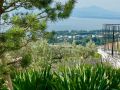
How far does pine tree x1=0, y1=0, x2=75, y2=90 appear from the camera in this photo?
8375mm

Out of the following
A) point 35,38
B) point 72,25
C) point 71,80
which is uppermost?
point 35,38

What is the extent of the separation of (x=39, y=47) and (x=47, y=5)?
9.29 m

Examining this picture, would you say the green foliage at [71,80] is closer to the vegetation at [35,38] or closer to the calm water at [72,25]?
the vegetation at [35,38]

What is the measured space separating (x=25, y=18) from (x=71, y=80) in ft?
5.11

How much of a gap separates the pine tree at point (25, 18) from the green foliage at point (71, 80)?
1.96 feet

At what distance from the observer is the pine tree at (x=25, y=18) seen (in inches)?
330

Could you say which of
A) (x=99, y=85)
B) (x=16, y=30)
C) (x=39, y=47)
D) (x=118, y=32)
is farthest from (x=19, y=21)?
(x=118, y=32)

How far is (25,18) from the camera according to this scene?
8.59 meters

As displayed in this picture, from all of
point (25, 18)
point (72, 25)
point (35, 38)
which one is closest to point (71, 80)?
point (25, 18)

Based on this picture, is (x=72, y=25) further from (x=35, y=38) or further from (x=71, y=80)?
(x=71, y=80)

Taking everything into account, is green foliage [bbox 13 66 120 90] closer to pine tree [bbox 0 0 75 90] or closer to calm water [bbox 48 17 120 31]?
pine tree [bbox 0 0 75 90]

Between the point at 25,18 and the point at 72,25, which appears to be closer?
the point at 25,18

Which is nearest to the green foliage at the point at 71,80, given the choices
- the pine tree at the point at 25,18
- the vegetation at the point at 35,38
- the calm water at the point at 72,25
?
the vegetation at the point at 35,38

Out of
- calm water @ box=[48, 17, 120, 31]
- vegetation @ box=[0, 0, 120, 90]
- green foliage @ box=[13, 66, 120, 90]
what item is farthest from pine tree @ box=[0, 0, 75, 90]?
green foliage @ box=[13, 66, 120, 90]
